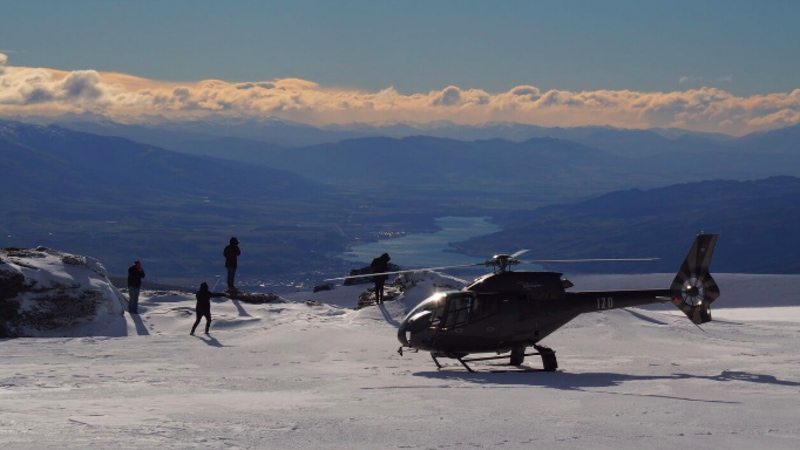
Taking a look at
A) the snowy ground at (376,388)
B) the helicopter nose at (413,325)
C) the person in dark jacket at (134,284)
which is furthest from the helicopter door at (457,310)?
the person in dark jacket at (134,284)

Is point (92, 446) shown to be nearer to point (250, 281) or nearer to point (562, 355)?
point (562, 355)

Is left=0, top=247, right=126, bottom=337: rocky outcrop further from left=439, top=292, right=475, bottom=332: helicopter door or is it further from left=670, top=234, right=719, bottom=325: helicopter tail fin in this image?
left=670, top=234, right=719, bottom=325: helicopter tail fin

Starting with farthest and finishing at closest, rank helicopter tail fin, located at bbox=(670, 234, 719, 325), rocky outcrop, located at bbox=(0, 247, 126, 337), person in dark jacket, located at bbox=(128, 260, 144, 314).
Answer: person in dark jacket, located at bbox=(128, 260, 144, 314) → rocky outcrop, located at bbox=(0, 247, 126, 337) → helicopter tail fin, located at bbox=(670, 234, 719, 325)

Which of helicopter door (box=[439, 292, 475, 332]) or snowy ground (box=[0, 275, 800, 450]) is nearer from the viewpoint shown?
snowy ground (box=[0, 275, 800, 450])

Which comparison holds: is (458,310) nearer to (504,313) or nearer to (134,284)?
(504,313)

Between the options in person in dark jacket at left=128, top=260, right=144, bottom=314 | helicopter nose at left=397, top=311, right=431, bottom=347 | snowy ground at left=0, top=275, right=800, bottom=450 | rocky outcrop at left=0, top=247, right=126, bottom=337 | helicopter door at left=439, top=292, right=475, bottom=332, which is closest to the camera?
snowy ground at left=0, top=275, right=800, bottom=450

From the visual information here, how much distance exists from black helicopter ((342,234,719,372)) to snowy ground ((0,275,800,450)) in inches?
24.0

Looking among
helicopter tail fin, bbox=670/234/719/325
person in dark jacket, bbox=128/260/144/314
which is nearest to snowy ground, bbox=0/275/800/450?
person in dark jacket, bbox=128/260/144/314

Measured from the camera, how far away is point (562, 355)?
21.7 m

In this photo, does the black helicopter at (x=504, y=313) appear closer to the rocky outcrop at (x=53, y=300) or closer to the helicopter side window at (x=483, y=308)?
the helicopter side window at (x=483, y=308)

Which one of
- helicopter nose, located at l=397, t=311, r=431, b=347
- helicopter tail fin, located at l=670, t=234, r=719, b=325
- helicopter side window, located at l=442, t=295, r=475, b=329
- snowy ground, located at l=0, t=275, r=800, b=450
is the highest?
helicopter tail fin, located at l=670, t=234, r=719, b=325

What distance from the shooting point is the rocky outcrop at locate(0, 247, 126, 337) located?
24.7 m

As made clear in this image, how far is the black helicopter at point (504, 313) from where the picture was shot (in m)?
19.2

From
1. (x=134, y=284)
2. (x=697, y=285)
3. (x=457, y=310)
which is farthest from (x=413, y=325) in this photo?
(x=134, y=284)
